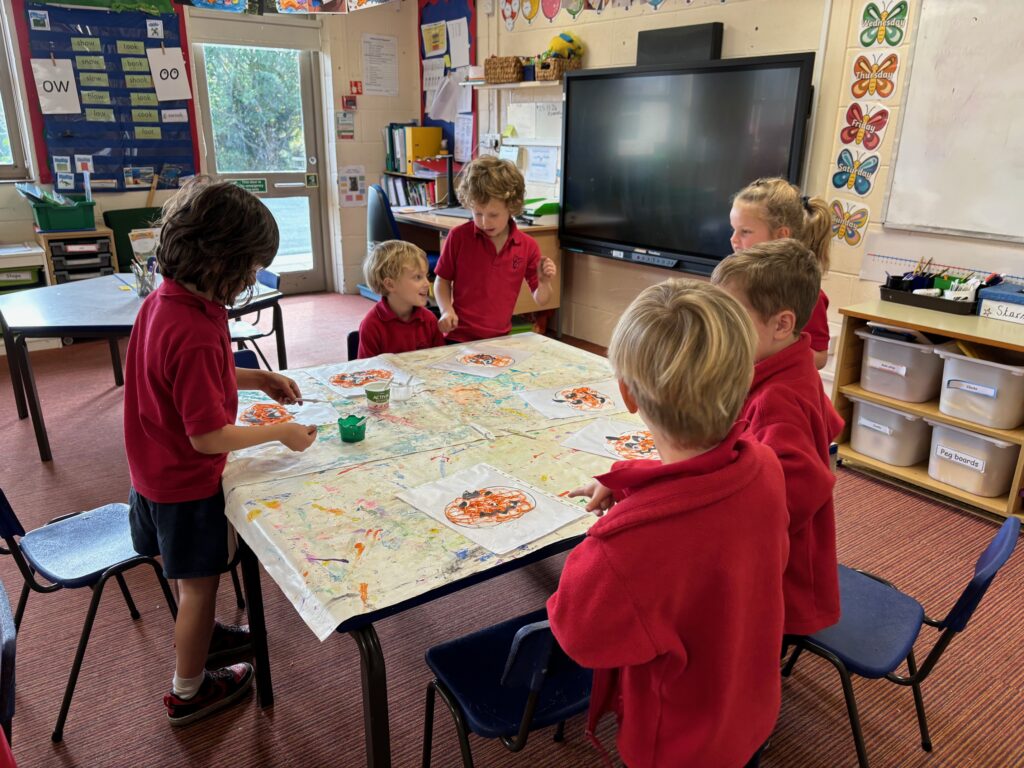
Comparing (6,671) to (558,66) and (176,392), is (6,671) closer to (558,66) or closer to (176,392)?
(176,392)

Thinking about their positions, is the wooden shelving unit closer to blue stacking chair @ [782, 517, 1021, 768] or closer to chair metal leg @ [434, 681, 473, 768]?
blue stacking chair @ [782, 517, 1021, 768]

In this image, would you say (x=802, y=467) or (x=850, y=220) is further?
(x=850, y=220)

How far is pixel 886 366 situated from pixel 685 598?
2.45 m

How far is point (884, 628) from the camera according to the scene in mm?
1504

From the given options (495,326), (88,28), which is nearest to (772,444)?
(495,326)

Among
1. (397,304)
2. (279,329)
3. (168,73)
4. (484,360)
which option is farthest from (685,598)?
(168,73)

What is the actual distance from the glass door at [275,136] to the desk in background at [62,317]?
7.80ft

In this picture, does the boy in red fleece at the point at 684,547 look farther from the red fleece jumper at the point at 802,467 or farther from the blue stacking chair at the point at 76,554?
the blue stacking chair at the point at 76,554

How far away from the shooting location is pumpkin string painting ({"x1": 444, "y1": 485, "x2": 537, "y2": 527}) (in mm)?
1339

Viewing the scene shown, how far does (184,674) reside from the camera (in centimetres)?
171

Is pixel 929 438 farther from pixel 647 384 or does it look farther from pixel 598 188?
pixel 647 384

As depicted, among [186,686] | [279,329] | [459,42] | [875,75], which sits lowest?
[186,686]

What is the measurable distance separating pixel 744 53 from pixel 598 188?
1.09 metres

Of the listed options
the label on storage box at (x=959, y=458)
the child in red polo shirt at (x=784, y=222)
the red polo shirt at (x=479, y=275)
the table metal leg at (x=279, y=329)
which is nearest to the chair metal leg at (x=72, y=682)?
the red polo shirt at (x=479, y=275)
